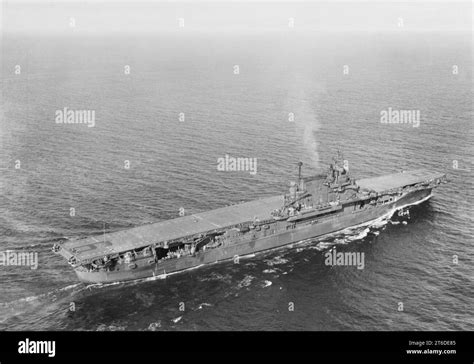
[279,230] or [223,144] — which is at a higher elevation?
[223,144]

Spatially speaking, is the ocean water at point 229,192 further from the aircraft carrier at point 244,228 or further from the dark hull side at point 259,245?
the aircraft carrier at point 244,228

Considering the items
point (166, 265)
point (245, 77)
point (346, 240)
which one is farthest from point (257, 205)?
point (245, 77)

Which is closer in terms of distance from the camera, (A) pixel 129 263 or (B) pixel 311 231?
(A) pixel 129 263

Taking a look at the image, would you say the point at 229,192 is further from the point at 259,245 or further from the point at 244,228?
the point at 244,228

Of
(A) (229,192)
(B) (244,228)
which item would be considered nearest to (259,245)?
(B) (244,228)

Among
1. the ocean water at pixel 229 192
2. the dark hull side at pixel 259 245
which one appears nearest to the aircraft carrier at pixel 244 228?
the dark hull side at pixel 259 245
